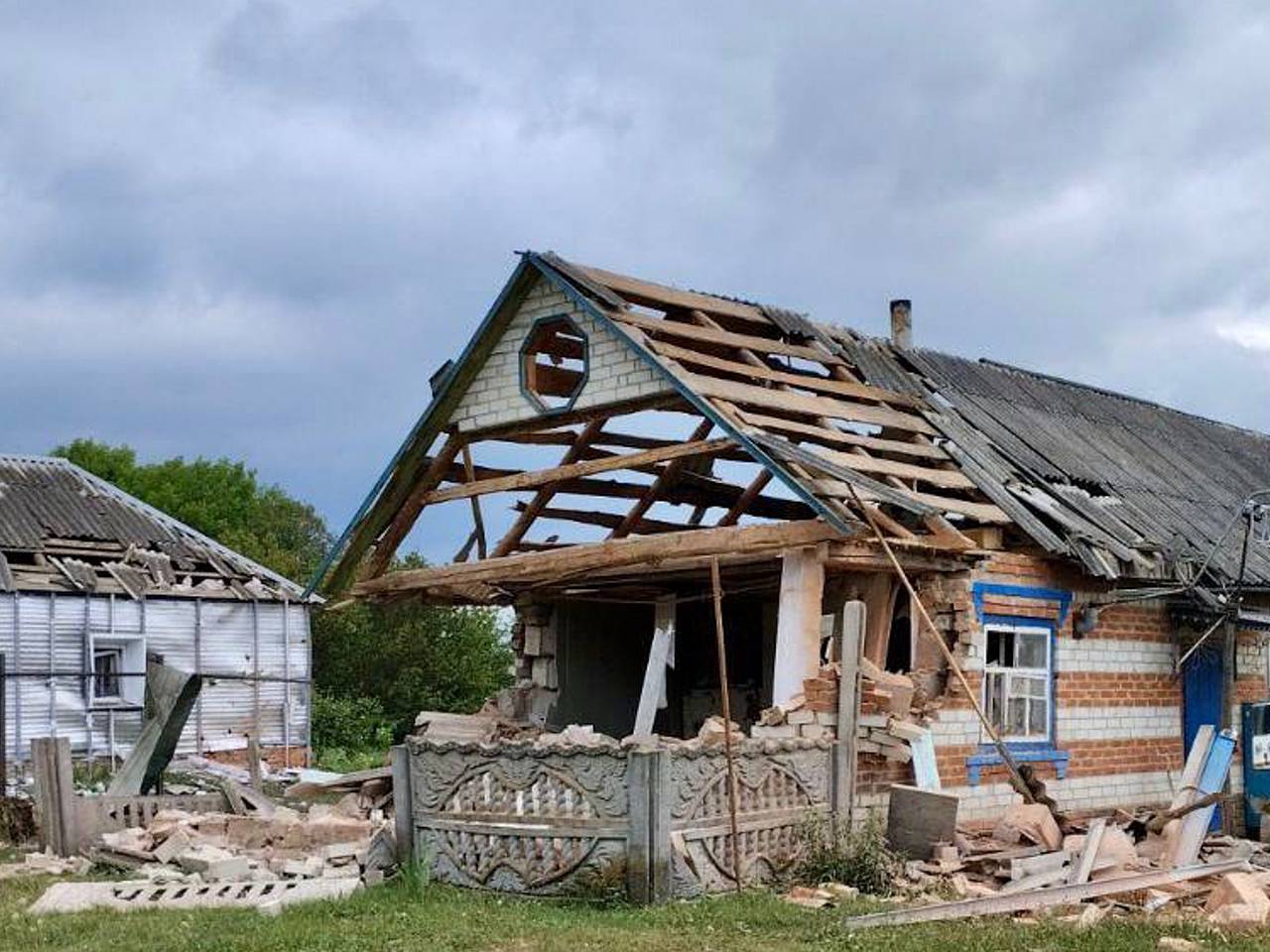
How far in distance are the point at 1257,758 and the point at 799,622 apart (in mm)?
5093

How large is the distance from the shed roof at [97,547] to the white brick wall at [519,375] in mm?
12216

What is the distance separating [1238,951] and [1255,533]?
11.2m

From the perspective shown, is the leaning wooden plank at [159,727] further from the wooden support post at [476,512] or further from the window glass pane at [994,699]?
the window glass pane at [994,699]

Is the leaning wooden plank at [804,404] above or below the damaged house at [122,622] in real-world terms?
above

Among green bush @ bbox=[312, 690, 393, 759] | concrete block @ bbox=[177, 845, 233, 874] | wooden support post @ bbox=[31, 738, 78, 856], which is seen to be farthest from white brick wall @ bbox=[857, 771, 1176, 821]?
green bush @ bbox=[312, 690, 393, 759]

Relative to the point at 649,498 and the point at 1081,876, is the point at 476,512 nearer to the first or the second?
the point at 649,498

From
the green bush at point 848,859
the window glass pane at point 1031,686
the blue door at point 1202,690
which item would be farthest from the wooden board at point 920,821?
the blue door at point 1202,690

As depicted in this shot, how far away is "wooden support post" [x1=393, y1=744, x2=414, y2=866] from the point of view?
463 inches

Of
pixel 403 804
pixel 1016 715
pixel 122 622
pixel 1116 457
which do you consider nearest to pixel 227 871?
pixel 403 804

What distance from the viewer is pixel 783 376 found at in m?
15.9

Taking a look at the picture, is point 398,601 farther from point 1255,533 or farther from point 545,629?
point 1255,533

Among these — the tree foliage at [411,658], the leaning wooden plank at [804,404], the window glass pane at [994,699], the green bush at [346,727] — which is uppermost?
the leaning wooden plank at [804,404]

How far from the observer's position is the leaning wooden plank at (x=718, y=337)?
51.2 feet

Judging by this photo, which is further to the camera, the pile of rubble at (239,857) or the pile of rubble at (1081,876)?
the pile of rubble at (239,857)
